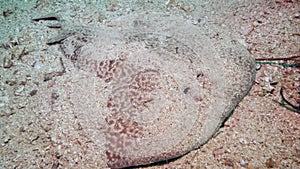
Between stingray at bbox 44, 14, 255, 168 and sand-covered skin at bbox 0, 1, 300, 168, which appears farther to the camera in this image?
sand-covered skin at bbox 0, 1, 300, 168

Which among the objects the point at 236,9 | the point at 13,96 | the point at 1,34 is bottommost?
the point at 13,96

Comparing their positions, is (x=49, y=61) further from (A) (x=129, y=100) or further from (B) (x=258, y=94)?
(B) (x=258, y=94)

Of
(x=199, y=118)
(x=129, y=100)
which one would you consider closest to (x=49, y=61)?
(x=129, y=100)

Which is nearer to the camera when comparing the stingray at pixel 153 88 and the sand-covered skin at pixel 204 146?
the stingray at pixel 153 88

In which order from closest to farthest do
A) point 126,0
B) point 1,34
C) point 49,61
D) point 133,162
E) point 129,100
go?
point 133,162 → point 129,100 → point 49,61 → point 1,34 → point 126,0

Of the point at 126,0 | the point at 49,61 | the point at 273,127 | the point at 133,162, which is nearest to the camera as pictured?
the point at 133,162
